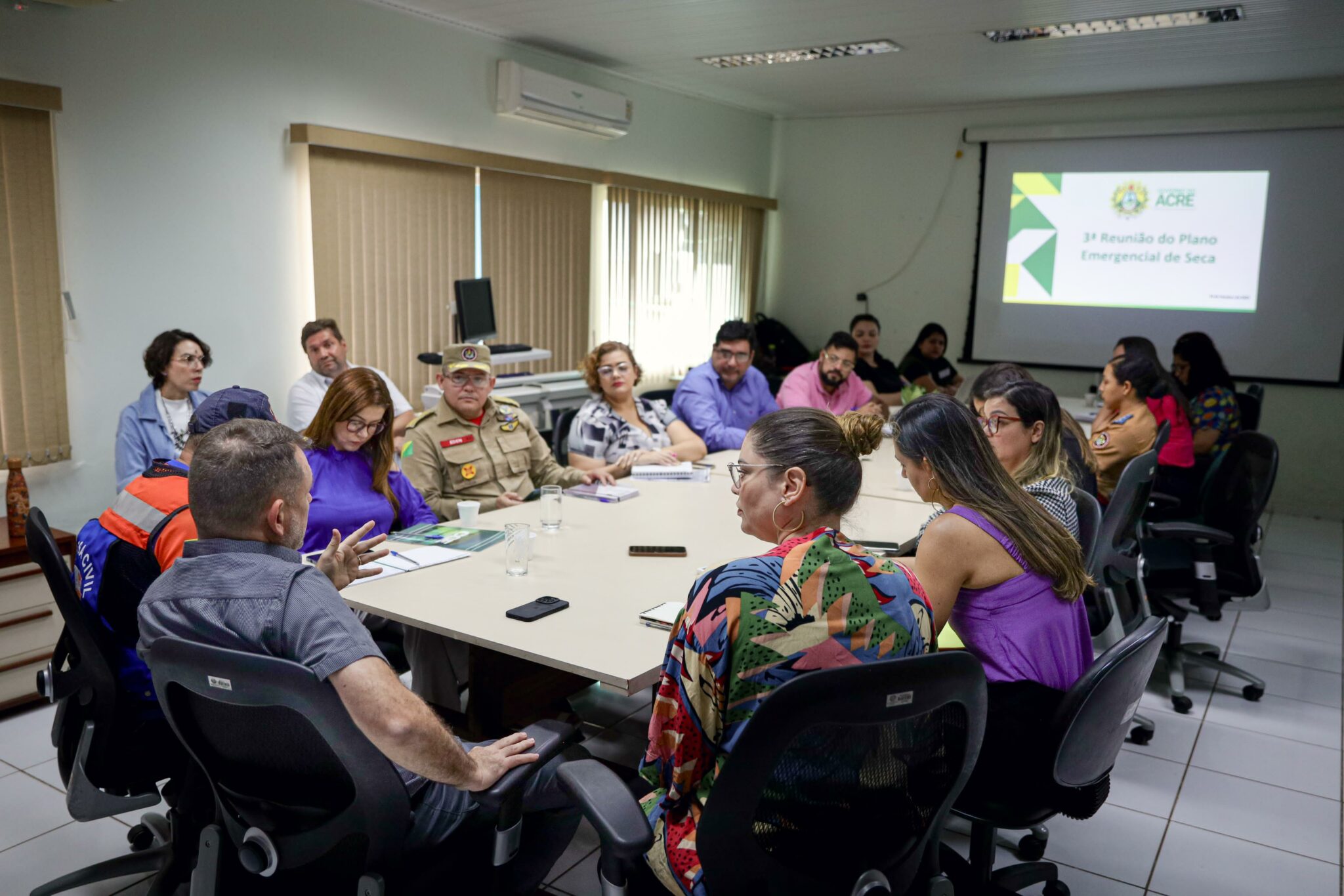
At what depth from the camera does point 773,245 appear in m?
8.88

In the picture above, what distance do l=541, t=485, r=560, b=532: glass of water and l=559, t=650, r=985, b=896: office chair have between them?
1587 mm

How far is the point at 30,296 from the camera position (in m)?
3.78

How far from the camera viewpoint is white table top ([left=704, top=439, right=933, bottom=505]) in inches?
146

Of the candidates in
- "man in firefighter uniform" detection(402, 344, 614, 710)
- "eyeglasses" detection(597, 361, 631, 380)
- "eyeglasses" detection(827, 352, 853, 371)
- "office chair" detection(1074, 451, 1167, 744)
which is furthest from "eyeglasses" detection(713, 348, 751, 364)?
"office chair" detection(1074, 451, 1167, 744)

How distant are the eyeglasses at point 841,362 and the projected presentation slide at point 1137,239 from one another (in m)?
3.17

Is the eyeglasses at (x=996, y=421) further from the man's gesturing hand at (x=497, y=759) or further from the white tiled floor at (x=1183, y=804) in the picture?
the man's gesturing hand at (x=497, y=759)

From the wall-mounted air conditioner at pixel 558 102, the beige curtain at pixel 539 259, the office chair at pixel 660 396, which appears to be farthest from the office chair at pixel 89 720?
the wall-mounted air conditioner at pixel 558 102

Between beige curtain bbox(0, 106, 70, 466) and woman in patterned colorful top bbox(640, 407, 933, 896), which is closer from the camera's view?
woman in patterned colorful top bbox(640, 407, 933, 896)

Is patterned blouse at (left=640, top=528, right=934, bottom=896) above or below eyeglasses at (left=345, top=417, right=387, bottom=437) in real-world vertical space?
below

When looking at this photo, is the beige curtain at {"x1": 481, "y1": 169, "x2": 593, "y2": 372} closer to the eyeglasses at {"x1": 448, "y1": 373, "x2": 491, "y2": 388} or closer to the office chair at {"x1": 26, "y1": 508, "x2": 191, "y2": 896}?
the eyeglasses at {"x1": 448, "y1": 373, "x2": 491, "y2": 388}

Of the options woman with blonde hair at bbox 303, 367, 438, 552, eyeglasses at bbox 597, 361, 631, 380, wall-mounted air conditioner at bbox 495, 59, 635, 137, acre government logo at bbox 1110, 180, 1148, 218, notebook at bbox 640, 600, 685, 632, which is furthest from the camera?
acre government logo at bbox 1110, 180, 1148, 218

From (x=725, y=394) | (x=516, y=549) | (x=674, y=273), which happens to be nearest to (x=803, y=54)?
(x=674, y=273)

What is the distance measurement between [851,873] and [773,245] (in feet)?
26.0

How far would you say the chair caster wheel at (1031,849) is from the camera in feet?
8.45
